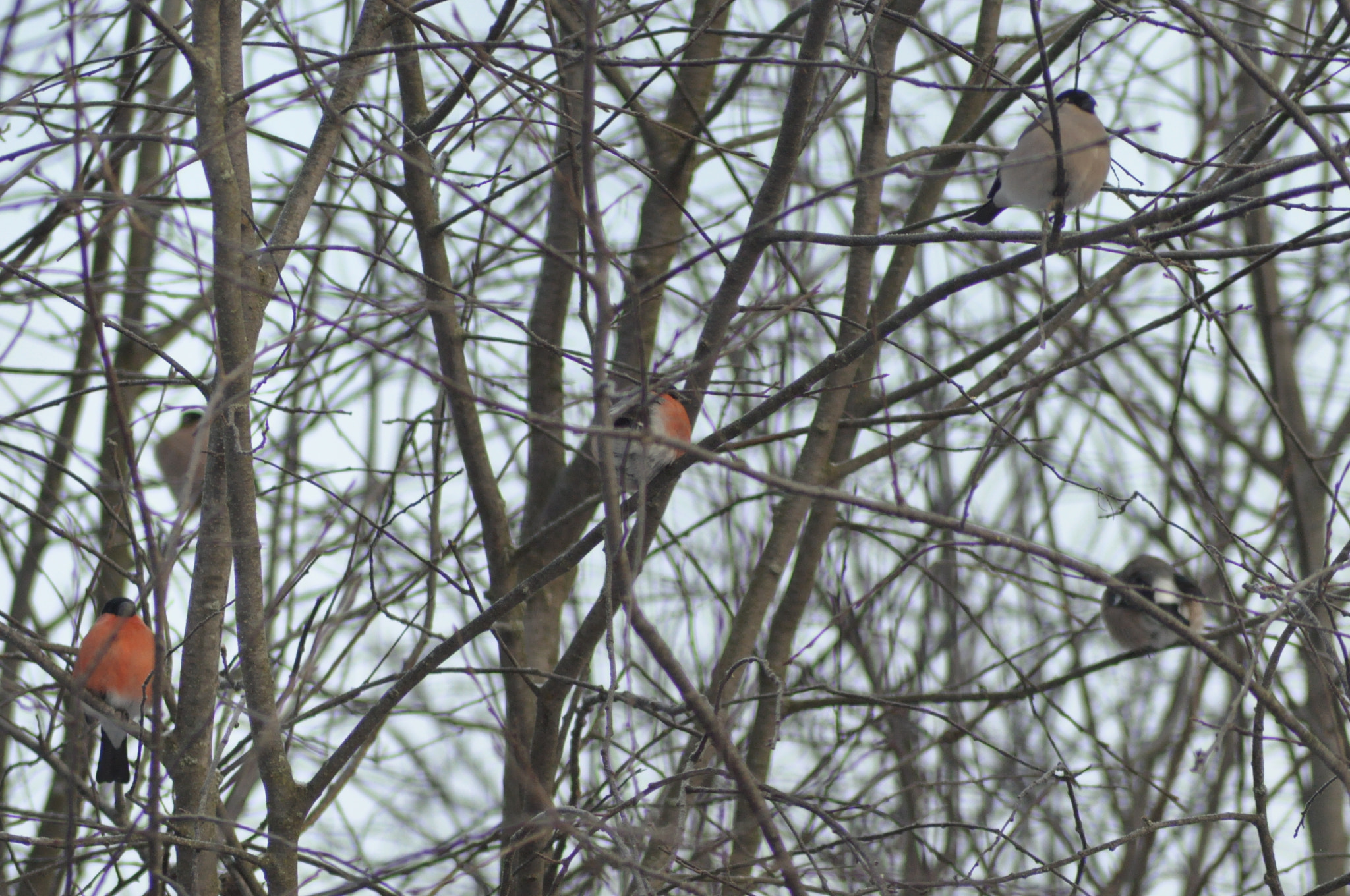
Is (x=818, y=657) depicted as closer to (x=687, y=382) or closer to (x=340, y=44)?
(x=687, y=382)

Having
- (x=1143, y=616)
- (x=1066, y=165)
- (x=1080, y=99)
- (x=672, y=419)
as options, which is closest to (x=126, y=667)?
(x=672, y=419)

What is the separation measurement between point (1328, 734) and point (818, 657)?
5.51ft

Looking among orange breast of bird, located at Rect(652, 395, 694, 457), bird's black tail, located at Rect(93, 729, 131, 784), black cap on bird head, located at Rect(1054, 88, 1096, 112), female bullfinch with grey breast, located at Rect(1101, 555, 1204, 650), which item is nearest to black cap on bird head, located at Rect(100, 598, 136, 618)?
bird's black tail, located at Rect(93, 729, 131, 784)

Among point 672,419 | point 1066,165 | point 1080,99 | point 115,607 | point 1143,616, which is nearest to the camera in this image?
point 1066,165

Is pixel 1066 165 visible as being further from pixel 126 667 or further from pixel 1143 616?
pixel 126 667

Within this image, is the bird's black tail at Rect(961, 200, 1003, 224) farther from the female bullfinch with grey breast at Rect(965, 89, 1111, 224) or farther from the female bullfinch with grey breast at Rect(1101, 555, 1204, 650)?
the female bullfinch with grey breast at Rect(1101, 555, 1204, 650)

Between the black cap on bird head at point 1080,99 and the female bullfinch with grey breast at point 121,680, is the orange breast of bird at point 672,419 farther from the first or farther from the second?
the female bullfinch with grey breast at point 121,680

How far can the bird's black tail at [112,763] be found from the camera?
407 centimetres

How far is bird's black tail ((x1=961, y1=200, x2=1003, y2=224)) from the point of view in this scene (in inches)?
141

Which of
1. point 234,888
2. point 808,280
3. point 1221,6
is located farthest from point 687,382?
point 1221,6

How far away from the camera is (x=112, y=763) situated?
13.5 ft

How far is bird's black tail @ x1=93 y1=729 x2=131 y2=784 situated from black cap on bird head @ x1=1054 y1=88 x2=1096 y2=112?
334 cm

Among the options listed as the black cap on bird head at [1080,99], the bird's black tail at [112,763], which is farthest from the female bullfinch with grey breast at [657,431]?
the bird's black tail at [112,763]

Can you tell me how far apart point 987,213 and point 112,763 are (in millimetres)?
3223
